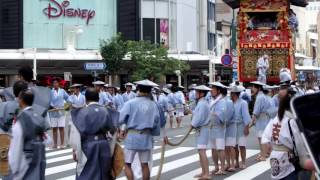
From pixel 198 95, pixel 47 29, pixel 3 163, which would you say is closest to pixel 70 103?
pixel 198 95

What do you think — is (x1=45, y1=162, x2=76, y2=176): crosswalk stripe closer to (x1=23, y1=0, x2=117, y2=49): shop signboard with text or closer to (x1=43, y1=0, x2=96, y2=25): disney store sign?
(x1=23, y1=0, x2=117, y2=49): shop signboard with text

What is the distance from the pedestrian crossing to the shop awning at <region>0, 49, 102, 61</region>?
27.0m

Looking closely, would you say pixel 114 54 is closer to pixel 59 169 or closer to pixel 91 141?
pixel 59 169

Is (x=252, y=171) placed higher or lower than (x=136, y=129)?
lower

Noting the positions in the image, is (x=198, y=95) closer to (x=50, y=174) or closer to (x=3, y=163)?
(x=50, y=174)

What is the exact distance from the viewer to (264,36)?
21.9 metres

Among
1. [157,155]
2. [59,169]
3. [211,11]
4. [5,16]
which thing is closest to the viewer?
[59,169]

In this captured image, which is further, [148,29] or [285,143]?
[148,29]

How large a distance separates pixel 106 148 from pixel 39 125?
39.1 inches

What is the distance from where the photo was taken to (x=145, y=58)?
135 feet

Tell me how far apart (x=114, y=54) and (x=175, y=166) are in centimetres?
2847

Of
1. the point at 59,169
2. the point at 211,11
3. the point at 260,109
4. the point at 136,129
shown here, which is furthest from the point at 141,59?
the point at 136,129

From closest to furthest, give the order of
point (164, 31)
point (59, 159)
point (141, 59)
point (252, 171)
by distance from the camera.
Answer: point (252, 171), point (59, 159), point (141, 59), point (164, 31)

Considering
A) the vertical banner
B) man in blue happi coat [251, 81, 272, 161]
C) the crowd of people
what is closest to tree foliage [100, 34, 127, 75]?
the vertical banner
